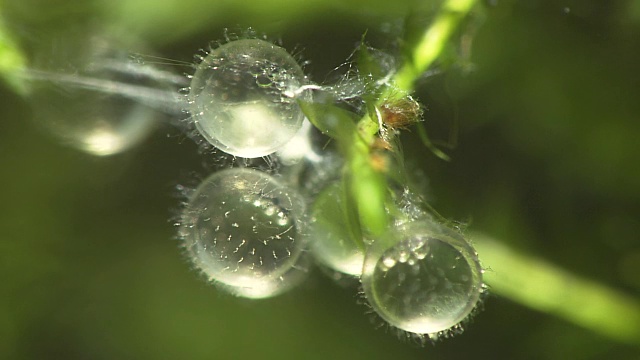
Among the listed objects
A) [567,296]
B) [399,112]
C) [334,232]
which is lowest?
[567,296]

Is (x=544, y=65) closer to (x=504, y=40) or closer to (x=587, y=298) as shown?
(x=504, y=40)

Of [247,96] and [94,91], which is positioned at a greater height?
[247,96]

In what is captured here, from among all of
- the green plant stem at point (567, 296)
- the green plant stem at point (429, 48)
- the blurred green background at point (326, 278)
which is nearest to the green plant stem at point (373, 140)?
the green plant stem at point (429, 48)

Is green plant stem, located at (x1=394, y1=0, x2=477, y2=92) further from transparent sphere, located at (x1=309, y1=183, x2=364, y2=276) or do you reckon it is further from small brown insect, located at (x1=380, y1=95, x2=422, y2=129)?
transparent sphere, located at (x1=309, y1=183, x2=364, y2=276)

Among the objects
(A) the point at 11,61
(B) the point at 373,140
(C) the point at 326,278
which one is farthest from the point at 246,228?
Result: (A) the point at 11,61

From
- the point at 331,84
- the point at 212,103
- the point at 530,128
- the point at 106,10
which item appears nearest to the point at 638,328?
the point at 530,128

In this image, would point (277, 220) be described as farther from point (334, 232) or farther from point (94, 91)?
point (94, 91)

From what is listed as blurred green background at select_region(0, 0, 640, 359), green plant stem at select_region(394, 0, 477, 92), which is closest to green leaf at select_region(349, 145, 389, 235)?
green plant stem at select_region(394, 0, 477, 92)
